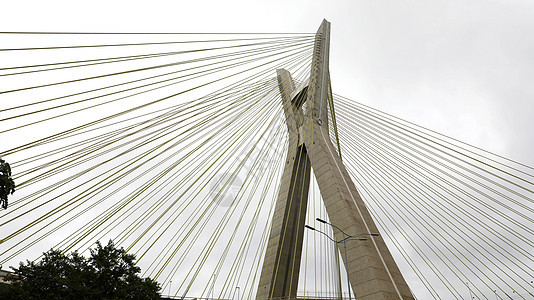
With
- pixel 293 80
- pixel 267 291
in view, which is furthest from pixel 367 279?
pixel 293 80

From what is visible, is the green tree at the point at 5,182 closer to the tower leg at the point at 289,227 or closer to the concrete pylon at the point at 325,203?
the concrete pylon at the point at 325,203

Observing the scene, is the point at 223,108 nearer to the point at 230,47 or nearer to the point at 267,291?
the point at 230,47

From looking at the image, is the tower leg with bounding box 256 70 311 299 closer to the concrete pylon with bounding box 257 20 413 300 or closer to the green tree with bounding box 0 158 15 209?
the concrete pylon with bounding box 257 20 413 300

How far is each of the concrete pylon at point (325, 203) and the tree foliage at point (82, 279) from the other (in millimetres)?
6445

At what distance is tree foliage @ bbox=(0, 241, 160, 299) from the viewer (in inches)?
551

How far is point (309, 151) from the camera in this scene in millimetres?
19391

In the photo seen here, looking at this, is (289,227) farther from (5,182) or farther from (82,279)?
(5,182)

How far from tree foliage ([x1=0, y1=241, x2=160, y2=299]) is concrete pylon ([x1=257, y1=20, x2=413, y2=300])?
644 cm

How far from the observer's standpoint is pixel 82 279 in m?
14.7

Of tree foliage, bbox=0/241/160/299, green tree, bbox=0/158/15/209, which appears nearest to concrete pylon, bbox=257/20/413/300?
tree foliage, bbox=0/241/160/299

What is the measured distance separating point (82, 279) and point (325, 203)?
38.0 ft

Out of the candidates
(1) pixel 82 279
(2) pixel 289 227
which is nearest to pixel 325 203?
(2) pixel 289 227

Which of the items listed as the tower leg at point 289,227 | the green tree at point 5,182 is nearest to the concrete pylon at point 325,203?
the tower leg at point 289,227

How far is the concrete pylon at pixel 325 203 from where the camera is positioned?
13.5 meters
